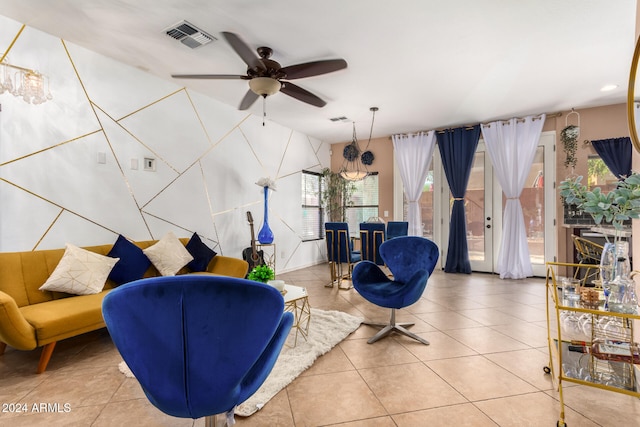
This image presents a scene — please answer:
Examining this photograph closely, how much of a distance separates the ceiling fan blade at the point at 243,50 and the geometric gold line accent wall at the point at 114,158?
190 centimetres

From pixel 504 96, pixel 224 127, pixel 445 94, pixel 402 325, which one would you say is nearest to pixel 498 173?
pixel 504 96

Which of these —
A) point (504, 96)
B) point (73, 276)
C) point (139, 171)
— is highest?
point (504, 96)

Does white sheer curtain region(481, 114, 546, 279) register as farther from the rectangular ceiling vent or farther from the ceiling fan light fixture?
the rectangular ceiling vent

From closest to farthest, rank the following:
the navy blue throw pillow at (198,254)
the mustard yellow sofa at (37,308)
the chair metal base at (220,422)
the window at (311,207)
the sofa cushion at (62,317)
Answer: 1. the chair metal base at (220,422)
2. the mustard yellow sofa at (37,308)
3. the sofa cushion at (62,317)
4. the navy blue throw pillow at (198,254)
5. the window at (311,207)

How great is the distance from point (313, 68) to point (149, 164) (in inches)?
96.4

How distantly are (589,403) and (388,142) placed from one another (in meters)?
5.89

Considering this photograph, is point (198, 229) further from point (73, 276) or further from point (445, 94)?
point (445, 94)

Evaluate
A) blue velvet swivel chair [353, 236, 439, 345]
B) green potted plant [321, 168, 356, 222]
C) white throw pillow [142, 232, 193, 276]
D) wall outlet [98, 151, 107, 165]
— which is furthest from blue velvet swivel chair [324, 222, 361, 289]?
wall outlet [98, 151, 107, 165]

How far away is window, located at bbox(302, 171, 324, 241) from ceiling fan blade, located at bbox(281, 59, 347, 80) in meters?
3.88

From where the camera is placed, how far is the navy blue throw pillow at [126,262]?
327 centimetres

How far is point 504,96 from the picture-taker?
15.2ft

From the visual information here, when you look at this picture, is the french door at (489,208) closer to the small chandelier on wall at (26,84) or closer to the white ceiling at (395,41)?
the white ceiling at (395,41)

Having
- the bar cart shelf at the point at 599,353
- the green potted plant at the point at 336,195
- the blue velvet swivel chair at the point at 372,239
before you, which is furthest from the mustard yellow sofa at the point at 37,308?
the green potted plant at the point at 336,195

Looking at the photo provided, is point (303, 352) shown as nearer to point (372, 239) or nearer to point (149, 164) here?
point (372, 239)
